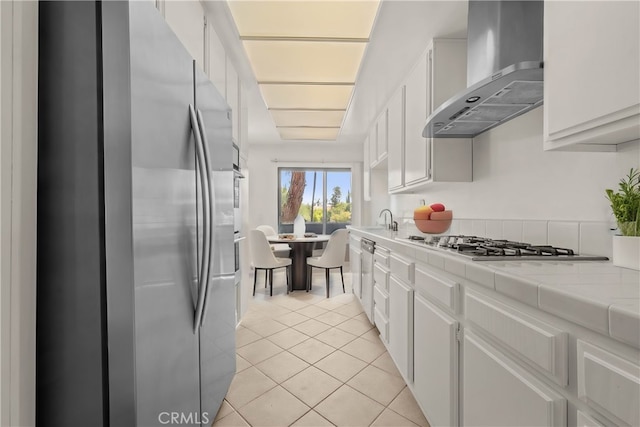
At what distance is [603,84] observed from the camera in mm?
881

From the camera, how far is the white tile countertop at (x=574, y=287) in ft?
1.88

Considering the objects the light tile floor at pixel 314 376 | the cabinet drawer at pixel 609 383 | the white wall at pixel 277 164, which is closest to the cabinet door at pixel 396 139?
the light tile floor at pixel 314 376

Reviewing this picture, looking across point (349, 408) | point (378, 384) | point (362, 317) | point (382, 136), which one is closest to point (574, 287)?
point (349, 408)

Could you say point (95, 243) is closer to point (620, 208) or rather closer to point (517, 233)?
point (620, 208)

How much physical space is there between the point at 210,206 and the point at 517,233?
1.69 meters

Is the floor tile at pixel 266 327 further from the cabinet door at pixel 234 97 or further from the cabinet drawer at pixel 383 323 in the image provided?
the cabinet door at pixel 234 97

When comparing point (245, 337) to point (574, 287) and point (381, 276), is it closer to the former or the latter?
point (381, 276)

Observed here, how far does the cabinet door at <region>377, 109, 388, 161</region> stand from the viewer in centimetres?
358

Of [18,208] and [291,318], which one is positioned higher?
[18,208]

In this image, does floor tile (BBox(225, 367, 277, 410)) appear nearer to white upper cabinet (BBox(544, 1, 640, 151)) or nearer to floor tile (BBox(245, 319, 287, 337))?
floor tile (BBox(245, 319, 287, 337))

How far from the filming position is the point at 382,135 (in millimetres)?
3736

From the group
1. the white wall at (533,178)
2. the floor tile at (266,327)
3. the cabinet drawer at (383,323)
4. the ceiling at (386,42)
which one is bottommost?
the floor tile at (266,327)

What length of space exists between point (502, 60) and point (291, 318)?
2.77m

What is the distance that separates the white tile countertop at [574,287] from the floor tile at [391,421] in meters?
0.95
